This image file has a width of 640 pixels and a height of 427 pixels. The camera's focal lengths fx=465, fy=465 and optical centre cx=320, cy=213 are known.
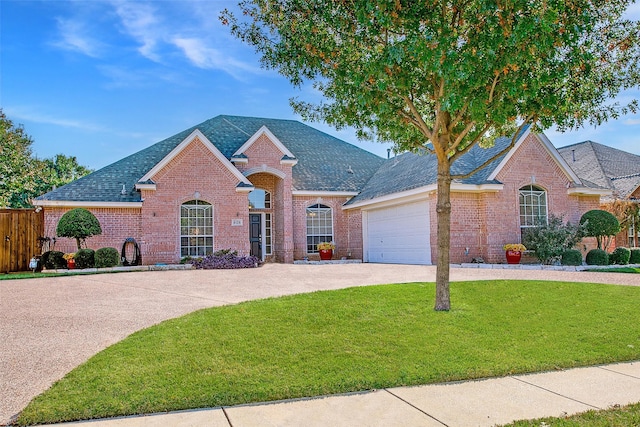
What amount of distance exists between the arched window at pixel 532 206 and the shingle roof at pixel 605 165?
699 cm

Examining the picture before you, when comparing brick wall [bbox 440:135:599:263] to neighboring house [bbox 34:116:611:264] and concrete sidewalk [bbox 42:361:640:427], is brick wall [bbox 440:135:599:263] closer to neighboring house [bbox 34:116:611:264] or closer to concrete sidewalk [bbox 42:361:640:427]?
neighboring house [bbox 34:116:611:264]

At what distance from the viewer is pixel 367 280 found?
39.2ft

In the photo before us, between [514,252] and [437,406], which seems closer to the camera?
[437,406]

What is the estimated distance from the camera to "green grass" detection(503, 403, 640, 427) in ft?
11.4

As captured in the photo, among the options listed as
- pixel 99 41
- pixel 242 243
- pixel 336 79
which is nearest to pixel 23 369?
pixel 336 79

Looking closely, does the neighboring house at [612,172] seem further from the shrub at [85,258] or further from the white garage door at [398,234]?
the shrub at [85,258]

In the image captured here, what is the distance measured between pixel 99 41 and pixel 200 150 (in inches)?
286

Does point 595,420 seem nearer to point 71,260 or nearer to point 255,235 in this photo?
point 71,260

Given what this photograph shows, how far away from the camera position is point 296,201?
864 inches

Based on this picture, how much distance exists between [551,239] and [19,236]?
19316 millimetres

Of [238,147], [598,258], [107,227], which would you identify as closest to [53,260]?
[107,227]

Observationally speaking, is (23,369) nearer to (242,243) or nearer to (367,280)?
(367,280)

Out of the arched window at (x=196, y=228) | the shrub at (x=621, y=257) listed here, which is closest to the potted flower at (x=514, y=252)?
the shrub at (x=621, y=257)

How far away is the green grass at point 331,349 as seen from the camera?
4.17 meters
